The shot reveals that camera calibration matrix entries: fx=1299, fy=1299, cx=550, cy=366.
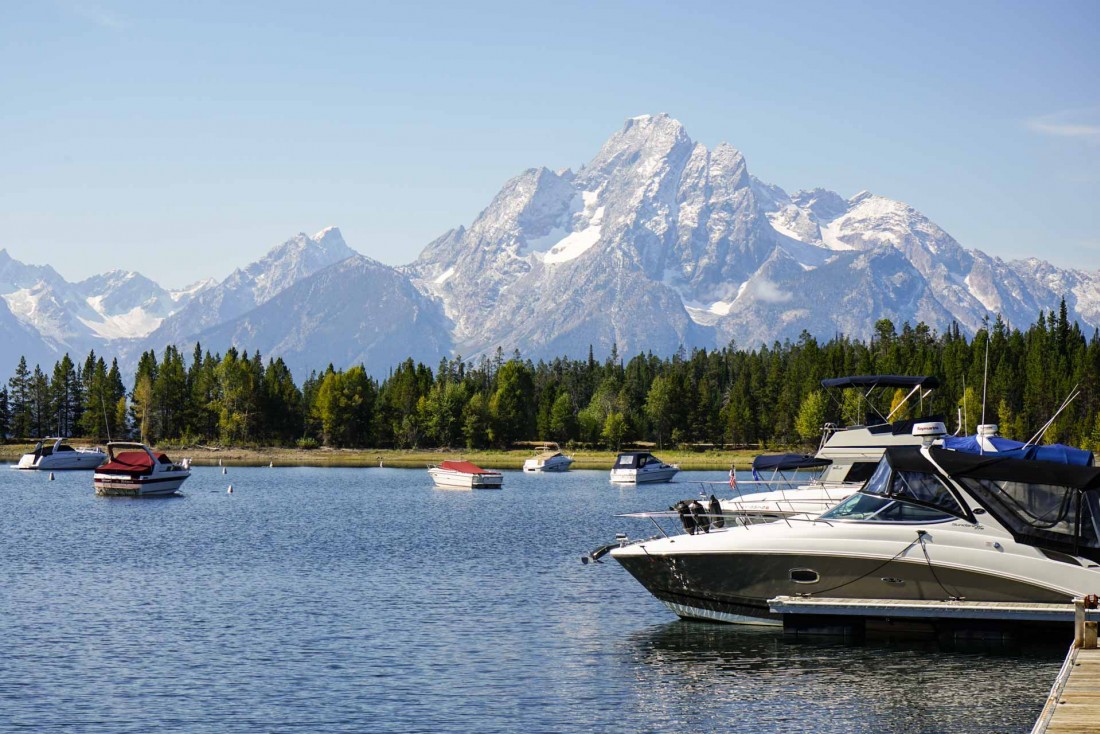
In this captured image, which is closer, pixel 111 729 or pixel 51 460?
pixel 111 729

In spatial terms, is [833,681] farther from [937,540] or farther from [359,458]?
[359,458]

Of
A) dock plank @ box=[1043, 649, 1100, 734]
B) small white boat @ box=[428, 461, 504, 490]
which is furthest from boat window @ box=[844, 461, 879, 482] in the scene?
small white boat @ box=[428, 461, 504, 490]

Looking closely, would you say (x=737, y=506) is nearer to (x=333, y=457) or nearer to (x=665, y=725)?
(x=665, y=725)

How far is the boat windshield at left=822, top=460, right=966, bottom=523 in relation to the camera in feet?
110

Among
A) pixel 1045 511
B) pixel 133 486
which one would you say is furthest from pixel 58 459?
pixel 1045 511

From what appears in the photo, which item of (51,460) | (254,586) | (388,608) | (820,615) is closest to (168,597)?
(254,586)

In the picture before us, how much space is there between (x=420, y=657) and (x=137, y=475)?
67675mm

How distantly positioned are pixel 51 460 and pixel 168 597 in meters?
110

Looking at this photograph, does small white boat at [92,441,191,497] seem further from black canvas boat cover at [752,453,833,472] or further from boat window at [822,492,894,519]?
boat window at [822,492,894,519]

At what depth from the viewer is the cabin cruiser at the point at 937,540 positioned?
107 feet

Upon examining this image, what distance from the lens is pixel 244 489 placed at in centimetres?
11038

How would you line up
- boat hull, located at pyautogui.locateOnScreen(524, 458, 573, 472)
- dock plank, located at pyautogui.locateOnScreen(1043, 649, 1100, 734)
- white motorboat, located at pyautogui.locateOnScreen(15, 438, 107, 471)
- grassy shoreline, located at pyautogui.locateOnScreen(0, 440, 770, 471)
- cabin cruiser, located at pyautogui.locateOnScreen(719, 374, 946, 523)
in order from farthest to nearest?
grassy shoreline, located at pyautogui.locateOnScreen(0, 440, 770, 471) → boat hull, located at pyautogui.locateOnScreen(524, 458, 573, 472) → white motorboat, located at pyautogui.locateOnScreen(15, 438, 107, 471) → cabin cruiser, located at pyautogui.locateOnScreen(719, 374, 946, 523) → dock plank, located at pyautogui.locateOnScreen(1043, 649, 1100, 734)

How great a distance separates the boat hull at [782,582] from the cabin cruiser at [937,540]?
4 cm

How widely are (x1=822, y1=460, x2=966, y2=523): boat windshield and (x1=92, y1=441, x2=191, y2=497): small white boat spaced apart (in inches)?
2787
